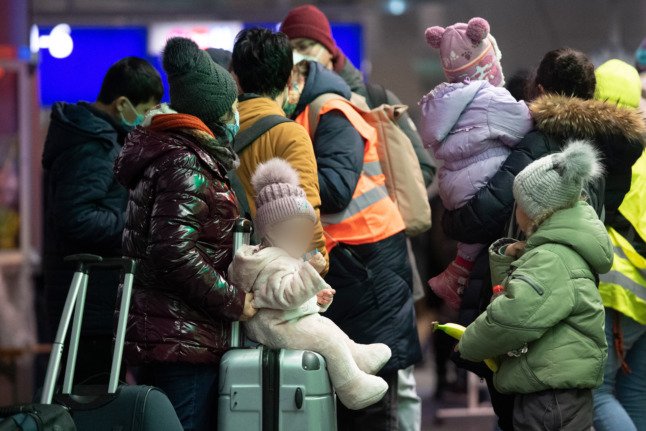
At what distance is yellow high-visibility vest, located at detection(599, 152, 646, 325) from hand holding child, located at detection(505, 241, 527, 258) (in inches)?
35.5

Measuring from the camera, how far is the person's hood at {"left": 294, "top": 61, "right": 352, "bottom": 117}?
5363 mm

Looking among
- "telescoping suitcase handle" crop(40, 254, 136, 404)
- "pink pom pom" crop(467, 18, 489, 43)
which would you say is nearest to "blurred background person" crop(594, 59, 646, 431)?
"pink pom pom" crop(467, 18, 489, 43)

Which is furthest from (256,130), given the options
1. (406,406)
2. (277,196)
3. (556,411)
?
(406,406)

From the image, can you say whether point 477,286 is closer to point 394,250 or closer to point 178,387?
point 394,250

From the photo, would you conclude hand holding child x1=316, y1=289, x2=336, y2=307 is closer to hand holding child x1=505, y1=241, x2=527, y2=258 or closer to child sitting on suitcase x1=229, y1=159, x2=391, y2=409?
child sitting on suitcase x1=229, y1=159, x2=391, y2=409

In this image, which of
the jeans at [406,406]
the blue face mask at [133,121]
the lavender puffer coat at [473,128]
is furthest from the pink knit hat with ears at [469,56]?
the jeans at [406,406]

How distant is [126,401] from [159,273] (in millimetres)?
430

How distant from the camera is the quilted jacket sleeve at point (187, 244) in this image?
13.6ft

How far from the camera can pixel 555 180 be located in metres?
4.54

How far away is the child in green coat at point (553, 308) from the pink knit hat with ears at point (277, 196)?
0.76m

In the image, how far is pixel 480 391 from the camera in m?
10.2

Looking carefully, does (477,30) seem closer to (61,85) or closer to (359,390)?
(359,390)

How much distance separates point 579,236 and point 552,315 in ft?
1.01

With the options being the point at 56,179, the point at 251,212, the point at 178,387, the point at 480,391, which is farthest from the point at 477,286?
the point at 480,391
